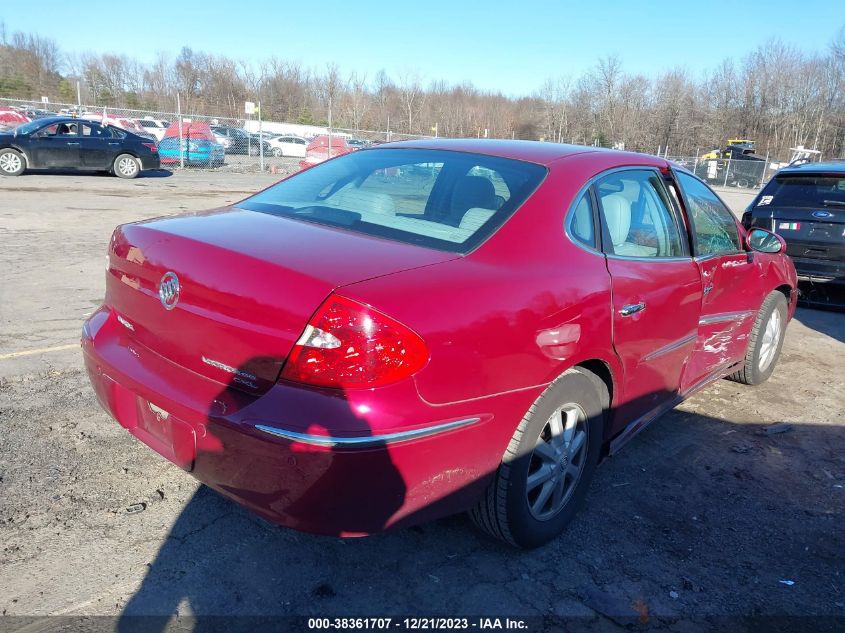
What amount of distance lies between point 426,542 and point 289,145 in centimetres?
3993

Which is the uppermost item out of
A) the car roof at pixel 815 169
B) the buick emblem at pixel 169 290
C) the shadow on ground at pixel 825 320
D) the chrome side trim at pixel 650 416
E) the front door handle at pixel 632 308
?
the car roof at pixel 815 169

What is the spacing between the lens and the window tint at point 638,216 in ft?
10.3

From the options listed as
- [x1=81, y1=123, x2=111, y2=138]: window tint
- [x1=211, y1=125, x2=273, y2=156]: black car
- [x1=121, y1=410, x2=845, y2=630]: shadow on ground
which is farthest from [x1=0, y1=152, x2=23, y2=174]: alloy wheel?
[x1=121, y1=410, x2=845, y2=630]: shadow on ground

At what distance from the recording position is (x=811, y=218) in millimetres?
7559

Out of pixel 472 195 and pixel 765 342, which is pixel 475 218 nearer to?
pixel 472 195

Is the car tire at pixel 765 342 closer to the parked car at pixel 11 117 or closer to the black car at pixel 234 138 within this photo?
the black car at pixel 234 138

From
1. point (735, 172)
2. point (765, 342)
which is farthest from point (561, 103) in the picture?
point (765, 342)

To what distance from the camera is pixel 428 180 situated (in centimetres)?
314

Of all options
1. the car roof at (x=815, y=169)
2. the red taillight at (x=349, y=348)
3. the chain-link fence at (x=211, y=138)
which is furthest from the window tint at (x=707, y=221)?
the chain-link fence at (x=211, y=138)

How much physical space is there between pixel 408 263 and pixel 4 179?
17160 millimetres

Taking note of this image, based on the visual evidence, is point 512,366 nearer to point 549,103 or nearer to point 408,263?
point 408,263

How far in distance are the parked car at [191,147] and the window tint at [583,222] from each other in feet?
77.8

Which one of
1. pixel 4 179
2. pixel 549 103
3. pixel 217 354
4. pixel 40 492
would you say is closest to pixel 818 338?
pixel 217 354

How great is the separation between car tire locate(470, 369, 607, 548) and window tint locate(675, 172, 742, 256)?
142 cm
